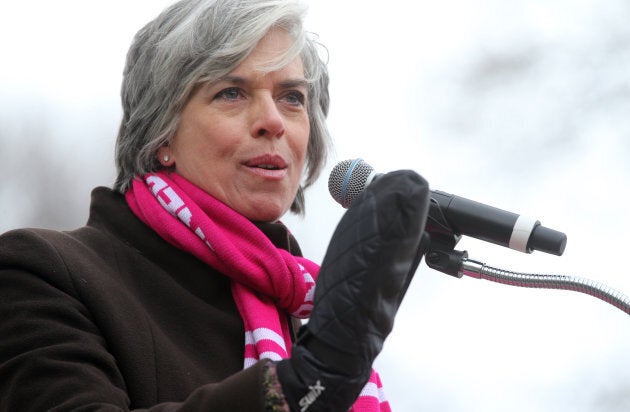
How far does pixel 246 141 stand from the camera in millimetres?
2090

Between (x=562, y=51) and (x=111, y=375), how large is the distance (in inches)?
84.9

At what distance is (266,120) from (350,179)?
11.4 inches

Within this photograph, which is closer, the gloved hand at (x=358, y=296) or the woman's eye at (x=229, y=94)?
the gloved hand at (x=358, y=296)

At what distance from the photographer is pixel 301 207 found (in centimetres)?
248

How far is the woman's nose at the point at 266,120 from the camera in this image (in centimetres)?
209

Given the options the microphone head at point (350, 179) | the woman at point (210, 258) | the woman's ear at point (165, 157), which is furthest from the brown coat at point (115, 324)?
the microphone head at point (350, 179)

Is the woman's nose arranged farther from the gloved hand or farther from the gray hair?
the gloved hand

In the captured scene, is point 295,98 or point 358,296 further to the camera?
point 295,98

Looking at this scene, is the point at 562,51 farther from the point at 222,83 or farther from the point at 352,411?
the point at 352,411

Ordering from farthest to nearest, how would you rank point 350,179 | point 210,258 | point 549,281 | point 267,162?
point 267,162 < point 210,258 < point 350,179 < point 549,281

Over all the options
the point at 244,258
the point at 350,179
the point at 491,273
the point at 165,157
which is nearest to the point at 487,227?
the point at 491,273

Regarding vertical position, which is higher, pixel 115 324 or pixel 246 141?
pixel 246 141

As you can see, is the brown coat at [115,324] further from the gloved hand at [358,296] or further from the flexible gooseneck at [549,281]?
the flexible gooseneck at [549,281]

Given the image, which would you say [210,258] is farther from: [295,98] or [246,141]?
[295,98]
